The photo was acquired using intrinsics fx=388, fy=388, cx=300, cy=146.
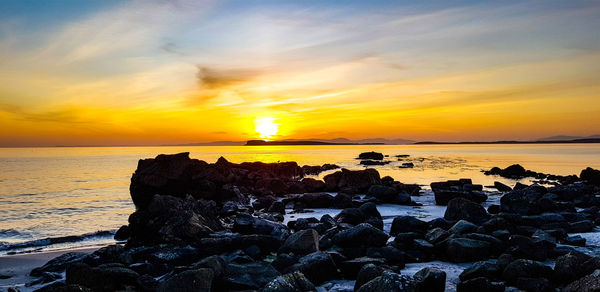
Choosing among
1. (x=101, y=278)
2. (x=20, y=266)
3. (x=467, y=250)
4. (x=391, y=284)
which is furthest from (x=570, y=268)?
(x=20, y=266)

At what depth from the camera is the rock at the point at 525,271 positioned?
22.0ft

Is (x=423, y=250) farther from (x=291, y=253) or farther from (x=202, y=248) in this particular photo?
(x=202, y=248)

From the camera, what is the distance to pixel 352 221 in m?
13.6

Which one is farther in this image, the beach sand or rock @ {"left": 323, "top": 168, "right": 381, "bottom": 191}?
rock @ {"left": 323, "top": 168, "right": 381, "bottom": 191}

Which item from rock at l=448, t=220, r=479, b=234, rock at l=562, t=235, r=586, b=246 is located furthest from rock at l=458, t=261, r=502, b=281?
rock at l=562, t=235, r=586, b=246

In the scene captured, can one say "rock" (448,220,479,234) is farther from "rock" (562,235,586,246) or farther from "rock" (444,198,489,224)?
"rock" (444,198,489,224)

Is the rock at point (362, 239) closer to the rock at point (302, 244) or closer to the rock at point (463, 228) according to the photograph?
the rock at point (302, 244)

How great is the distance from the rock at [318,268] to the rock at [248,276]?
543mm

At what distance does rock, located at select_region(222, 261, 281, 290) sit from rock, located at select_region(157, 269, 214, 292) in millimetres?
547

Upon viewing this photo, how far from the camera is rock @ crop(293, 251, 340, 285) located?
7406 mm

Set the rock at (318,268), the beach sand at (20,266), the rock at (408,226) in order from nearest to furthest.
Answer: the rock at (318,268) < the beach sand at (20,266) < the rock at (408,226)

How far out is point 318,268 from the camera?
751 cm

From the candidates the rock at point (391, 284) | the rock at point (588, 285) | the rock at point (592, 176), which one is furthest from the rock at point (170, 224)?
the rock at point (592, 176)

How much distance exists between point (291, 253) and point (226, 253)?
190 centimetres
